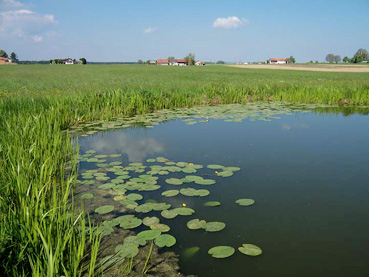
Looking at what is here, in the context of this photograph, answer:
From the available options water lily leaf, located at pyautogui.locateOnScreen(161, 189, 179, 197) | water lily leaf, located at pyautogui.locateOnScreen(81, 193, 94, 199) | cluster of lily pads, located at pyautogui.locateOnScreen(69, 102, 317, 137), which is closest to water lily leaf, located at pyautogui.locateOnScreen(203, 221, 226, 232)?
water lily leaf, located at pyautogui.locateOnScreen(161, 189, 179, 197)

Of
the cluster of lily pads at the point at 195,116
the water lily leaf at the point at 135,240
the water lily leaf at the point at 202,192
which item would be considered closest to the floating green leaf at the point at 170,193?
the water lily leaf at the point at 202,192

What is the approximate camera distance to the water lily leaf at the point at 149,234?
7.13 ft

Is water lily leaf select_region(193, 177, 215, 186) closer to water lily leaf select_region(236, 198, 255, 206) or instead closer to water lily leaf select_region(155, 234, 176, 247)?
water lily leaf select_region(236, 198, 255, 206)

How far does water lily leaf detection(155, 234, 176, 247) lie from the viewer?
82.7 inches

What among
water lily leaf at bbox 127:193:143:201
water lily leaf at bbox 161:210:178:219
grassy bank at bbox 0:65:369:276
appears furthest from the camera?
water lily leaf at bbox 127:193:143:201

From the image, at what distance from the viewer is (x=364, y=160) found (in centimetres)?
408

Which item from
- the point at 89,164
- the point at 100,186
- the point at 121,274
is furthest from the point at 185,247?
the point at 89,164

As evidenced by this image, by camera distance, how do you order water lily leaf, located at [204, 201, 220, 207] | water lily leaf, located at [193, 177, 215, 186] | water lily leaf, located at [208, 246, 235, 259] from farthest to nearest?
water lily leaf, located at [193, 177, 215, 186]
water lily leaf, located at [204, 201, 220, 207]
water lily leaf, located at [208, 246, 235, 259]

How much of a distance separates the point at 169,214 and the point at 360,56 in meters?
114

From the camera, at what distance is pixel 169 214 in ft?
8.27

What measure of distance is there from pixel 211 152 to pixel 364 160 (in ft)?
7.30

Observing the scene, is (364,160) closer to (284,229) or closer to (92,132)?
(284,229)

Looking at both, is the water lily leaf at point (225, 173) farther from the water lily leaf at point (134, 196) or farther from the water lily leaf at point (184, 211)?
the water lily leaf at point (134, 196)

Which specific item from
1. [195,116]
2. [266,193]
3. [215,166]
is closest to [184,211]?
[266,193]
